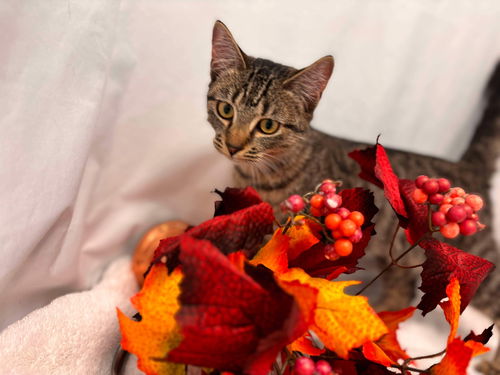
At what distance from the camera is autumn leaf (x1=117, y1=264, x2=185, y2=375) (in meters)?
0.34

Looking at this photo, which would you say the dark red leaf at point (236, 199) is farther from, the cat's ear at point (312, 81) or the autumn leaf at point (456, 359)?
the cat's ear at point (312, 81)

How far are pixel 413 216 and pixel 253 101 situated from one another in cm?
47

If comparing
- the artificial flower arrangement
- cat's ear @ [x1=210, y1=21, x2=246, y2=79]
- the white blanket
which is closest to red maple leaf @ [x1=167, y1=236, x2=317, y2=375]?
the artificial flower arrangement

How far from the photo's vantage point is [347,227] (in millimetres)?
360

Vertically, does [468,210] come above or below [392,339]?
above

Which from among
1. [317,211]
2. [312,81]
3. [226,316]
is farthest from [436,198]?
[312,81]

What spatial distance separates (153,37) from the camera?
2.93 feet

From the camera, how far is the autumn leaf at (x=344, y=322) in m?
0.34

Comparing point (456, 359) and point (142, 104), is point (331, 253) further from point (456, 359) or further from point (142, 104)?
point (142, 104)

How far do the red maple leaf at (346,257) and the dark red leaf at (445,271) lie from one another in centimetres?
6

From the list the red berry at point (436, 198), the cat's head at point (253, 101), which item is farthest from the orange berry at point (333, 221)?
the cat's head at point (253, 101)

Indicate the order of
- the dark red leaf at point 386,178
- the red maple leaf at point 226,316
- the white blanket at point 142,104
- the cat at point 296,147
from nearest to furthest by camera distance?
the red maple leaf at point 226,316 → the dark red leaf at point 386,178 → the white blanket at point 142,104 → the cat at point 296,147

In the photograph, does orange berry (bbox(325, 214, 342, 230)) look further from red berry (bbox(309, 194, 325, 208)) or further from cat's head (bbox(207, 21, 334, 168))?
cat's head (bbox(207, 21, 334, 168))

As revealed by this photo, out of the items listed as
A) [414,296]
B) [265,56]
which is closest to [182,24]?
[265,56]
